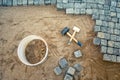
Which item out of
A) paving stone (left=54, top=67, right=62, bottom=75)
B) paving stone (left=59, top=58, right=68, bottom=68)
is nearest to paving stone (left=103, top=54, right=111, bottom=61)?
paving stone (left=59, top=58, right=68, bottom=68)

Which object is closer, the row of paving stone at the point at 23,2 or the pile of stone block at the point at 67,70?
the pile of stone block at the point at 67,70

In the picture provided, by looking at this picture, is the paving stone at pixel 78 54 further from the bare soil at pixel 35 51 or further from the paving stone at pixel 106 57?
the bare soil at pixel 35 51

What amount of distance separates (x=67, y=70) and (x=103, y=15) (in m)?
1.66

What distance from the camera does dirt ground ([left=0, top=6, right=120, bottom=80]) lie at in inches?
194

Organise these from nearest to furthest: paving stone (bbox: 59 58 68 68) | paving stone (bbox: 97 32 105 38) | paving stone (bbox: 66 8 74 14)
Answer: paving stone (bbox: 59 58 68 68), paving stone (bbox: 97 32 105 38), paving stone (bbox: 66 8 74 14)

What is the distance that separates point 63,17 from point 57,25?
27 cm

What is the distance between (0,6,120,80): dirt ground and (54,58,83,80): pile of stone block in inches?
3.9

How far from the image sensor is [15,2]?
5.57m

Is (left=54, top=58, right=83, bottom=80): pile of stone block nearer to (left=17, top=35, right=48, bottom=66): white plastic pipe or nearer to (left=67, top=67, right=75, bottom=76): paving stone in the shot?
(left=67, top=67, right=75, bottom=76): paving stone

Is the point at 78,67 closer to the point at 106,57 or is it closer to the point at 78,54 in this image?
the point at 78,54

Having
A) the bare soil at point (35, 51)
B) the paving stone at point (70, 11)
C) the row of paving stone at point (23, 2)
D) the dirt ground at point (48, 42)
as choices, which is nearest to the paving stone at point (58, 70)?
the dirt ground at point (48, 42)

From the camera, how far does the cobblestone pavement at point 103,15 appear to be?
496 centimetres

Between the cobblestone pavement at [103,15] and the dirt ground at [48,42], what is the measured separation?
143 millimetres

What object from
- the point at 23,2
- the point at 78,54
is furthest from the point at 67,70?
the point at 23,2
